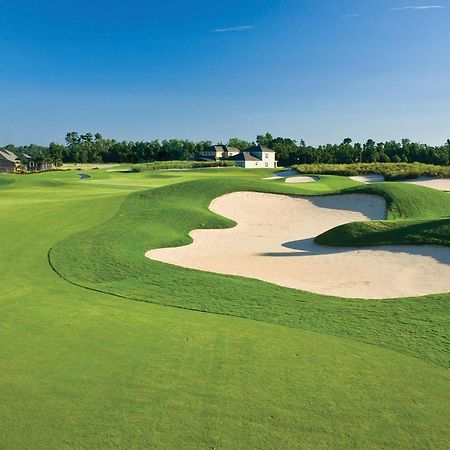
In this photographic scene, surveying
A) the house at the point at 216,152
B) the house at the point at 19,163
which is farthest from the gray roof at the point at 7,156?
the house at the point at 216,152

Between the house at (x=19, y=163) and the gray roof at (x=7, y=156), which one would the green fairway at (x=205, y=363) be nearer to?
the house at (x=19, y=163)

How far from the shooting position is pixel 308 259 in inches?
615

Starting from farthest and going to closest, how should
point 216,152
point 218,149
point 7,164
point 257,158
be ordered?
1. point 218,149
2. point 216,152
3. point 257,158
4. point 7,164

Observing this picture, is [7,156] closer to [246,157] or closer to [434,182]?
[246,157]

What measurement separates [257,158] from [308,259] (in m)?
83.9

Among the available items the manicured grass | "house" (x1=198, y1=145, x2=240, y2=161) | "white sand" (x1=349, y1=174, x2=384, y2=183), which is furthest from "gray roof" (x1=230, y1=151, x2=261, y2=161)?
"white sand" (x1=349, y1=174, x2=384, y2=183)

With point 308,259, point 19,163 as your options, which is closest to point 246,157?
point 19,163

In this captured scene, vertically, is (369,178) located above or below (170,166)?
below

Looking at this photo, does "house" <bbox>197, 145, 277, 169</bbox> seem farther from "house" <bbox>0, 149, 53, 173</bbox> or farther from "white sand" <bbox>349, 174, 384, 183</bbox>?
"house" <bbox>0, 149, 53, 173</bbox>

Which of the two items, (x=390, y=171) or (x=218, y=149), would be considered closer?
(x=390, y=171)

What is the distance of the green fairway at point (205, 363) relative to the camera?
4.92 m

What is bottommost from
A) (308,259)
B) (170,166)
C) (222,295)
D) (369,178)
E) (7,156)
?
(308,259)

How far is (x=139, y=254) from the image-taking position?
1489 cm

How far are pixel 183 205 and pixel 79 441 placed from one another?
19.8 metres
